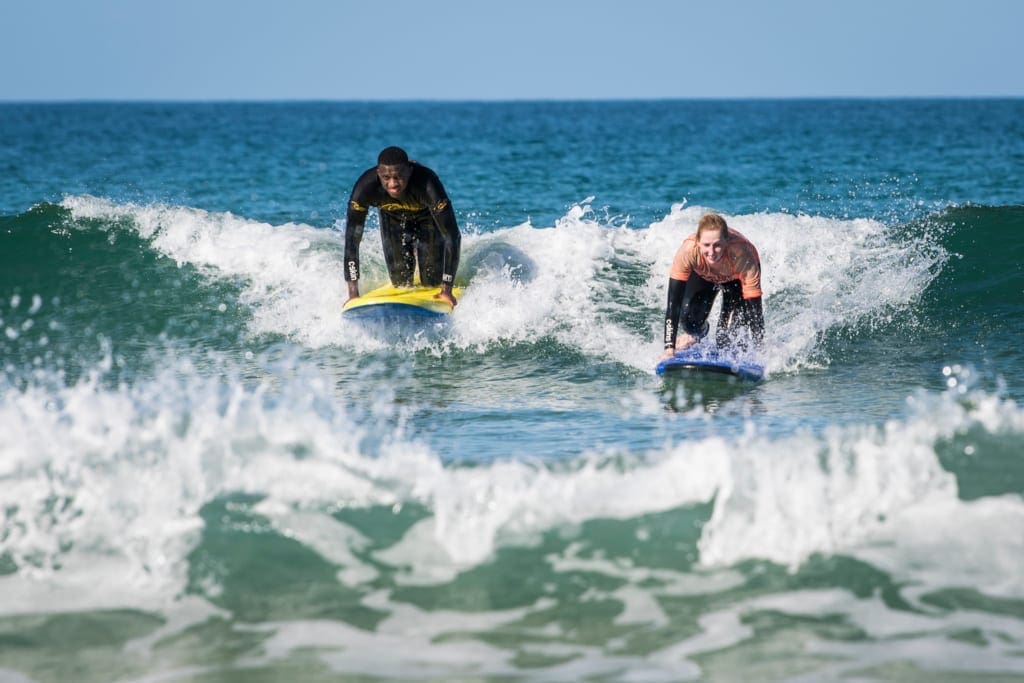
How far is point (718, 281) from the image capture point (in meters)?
7.96

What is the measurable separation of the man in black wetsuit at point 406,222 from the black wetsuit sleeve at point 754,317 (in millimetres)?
2345

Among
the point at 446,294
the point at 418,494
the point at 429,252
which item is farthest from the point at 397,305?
the point at 418,494

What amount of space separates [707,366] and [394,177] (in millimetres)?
2714

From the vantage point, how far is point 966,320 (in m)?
9.84

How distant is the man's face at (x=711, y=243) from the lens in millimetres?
7344

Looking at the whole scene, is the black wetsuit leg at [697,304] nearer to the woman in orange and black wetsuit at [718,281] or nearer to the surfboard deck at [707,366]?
the woman in orange and black wetsuit at [718,281]

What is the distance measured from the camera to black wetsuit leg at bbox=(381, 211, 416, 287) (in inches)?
362

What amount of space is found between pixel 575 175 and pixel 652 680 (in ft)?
64.2

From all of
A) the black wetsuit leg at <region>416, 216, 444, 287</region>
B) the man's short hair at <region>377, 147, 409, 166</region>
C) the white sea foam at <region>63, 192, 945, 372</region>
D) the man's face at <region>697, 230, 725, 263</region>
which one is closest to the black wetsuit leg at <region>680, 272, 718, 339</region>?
the white sea foam at <region>63, 192, 945, 372</region>

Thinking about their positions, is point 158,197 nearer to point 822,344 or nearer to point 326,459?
point 822,344

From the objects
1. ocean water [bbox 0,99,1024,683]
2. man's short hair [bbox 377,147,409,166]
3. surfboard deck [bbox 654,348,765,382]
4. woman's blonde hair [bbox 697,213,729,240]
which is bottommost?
ocean water [bbox 0,99,1024,683]

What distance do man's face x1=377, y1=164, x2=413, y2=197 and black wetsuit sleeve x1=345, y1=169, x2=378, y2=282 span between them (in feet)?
0.58

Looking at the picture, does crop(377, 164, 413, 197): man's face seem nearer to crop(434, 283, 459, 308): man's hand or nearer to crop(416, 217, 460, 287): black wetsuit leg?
crop(416, 217, 460, 287): black wetsuit leg

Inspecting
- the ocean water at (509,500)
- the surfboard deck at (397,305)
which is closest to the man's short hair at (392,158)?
the surfboard deck at (397,305)
